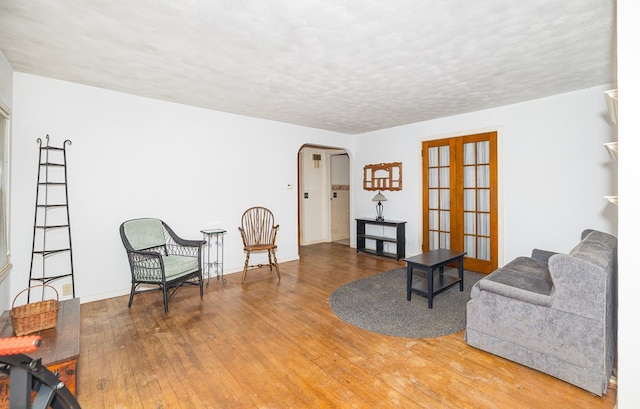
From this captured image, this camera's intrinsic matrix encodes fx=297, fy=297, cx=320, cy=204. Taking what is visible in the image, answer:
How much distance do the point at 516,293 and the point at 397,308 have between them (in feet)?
4.04

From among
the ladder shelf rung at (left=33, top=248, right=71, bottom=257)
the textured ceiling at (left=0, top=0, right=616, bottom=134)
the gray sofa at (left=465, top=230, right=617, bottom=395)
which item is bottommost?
the gray sofa at (left=465, top=230, right=617, bottom=395)

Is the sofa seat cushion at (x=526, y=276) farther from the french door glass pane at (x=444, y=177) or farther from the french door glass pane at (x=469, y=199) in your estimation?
the french door glass pane at (x=444, y=177)

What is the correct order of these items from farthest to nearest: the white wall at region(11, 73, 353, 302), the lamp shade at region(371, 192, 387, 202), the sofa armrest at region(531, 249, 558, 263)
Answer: the lamp shade at region(371, 192, 387, 202) < the sofa armrest at region(531, 249, 558, 263) < the white wall at region(11, 73, 353, 302)

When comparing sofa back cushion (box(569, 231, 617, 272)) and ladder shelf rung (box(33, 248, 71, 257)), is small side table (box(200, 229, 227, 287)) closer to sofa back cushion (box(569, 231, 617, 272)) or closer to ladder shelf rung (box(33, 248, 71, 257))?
ladder shelf rung (box(33, 248, 71, 257))

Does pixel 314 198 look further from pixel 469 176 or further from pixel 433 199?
pixel 469 176

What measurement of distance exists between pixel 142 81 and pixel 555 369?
14.0ft

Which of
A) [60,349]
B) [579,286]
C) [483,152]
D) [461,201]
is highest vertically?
[483,152]

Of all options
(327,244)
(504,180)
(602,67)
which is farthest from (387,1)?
(327,244)

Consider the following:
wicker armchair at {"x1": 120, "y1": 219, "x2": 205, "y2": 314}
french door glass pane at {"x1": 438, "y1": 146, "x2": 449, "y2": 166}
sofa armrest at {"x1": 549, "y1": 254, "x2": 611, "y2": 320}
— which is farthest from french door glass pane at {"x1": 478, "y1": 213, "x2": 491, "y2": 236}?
wicker armchair at {"x1": 120, "y1": 219, "x2": 205, "y2": 314}

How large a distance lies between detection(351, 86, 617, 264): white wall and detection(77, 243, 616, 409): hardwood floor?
2.25 m

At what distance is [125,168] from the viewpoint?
11.5 feet

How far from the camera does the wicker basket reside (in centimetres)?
183
